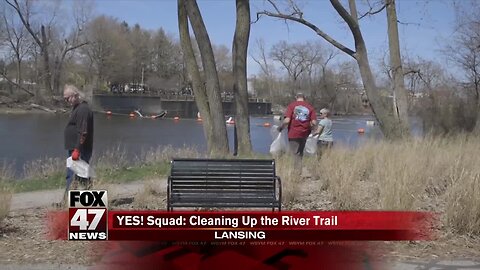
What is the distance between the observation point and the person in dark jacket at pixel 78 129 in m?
7.75

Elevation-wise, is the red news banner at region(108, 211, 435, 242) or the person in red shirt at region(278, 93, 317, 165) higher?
the person in red shirt at region(278, 93, 317, 165)

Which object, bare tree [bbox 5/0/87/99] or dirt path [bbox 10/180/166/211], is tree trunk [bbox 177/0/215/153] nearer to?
dirt path [bbox 10/180/166/211]

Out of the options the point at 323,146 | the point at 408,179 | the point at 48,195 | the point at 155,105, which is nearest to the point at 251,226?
Answer: the point at 408,179

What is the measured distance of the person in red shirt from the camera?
1071 centimetres

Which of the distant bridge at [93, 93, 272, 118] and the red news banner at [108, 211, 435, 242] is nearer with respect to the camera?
the red news banner at [108, 211, 435, 242]

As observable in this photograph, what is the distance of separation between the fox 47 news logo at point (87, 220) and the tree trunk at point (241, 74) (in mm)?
10901

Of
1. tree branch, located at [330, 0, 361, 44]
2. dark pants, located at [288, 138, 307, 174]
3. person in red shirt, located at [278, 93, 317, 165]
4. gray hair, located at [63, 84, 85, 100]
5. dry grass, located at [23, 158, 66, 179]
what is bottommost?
dry grass, located at [23, 158, 66, 179]

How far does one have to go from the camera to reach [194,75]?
15438 mm

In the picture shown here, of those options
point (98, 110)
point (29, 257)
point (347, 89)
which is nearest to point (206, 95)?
point (29, 257)

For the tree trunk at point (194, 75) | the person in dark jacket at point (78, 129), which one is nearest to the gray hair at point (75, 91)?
the person in dark jacket at point (78, 129)

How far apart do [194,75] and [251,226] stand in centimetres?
1214

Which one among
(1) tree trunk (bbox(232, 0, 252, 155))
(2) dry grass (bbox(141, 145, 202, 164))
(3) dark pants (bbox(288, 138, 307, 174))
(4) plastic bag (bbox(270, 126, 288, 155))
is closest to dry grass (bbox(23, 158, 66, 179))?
(2) dry grass (bbox(141, 145, 202, 164))

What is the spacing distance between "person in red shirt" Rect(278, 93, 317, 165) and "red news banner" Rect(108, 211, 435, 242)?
6962 millimetres

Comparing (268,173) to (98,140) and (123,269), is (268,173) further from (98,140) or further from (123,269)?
(98,140)
